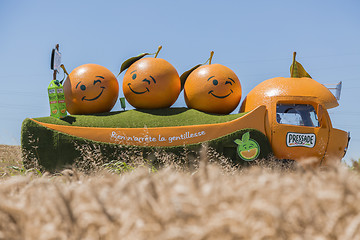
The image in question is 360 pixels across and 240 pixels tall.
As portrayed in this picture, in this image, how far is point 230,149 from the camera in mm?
6398

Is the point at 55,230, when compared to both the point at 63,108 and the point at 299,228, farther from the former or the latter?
the point at 63,108

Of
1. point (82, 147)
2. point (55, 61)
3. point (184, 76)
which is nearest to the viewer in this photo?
point (82, 147)

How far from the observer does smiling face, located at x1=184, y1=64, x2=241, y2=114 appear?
6.95 meters

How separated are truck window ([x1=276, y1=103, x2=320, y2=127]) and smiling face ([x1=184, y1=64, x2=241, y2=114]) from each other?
3.36 ft

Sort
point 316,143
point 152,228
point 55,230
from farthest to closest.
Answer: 1. point 316,143
2. point 55,230
3. point 152,228

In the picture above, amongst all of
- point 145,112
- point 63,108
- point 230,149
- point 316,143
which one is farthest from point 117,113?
point 316,143

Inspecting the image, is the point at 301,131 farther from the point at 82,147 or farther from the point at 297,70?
the point at 82,147

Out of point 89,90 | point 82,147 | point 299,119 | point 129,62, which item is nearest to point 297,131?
point 299,119

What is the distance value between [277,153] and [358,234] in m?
5.71

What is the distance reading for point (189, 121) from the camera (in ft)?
21.4

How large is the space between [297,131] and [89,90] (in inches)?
180

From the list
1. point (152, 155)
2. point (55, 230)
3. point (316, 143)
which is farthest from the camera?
point (316, 143)

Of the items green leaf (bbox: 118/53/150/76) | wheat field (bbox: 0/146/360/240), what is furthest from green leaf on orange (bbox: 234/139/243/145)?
wheat field (bbox: 0/146/360/240)

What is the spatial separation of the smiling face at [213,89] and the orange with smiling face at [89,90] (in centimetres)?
184
